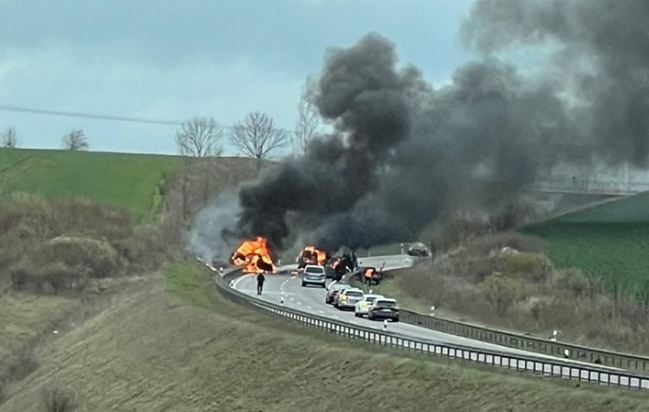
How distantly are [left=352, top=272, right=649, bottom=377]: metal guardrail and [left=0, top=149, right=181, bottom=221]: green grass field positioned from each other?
223 feet

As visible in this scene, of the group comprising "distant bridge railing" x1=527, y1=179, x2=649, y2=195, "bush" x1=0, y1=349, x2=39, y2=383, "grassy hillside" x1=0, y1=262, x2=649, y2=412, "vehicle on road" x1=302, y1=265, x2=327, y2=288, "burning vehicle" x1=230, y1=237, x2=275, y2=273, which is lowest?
"bush" x1=0, y1=349, x2=39, y2=383

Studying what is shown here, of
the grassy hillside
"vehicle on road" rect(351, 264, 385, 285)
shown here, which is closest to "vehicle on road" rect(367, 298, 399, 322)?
the grassy hillside

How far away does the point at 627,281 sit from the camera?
213 feet

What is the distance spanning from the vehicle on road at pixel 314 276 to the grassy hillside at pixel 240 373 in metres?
5.79

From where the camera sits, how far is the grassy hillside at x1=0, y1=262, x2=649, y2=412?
38375 mm

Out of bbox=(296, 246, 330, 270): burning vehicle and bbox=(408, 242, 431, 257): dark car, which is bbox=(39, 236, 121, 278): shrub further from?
bbox=(296, 246, 330, 270): burning vehicle

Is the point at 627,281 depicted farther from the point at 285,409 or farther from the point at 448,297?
the point at 285,409

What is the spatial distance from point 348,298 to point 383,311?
675 centimetres

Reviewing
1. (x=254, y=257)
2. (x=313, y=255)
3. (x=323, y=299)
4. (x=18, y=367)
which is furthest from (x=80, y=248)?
(x=323, y=299)

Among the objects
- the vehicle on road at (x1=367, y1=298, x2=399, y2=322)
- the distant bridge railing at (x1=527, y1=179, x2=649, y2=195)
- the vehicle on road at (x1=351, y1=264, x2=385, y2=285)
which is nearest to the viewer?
the vehicle on road at (x1=367, y1=298, x2=399, y2=322)

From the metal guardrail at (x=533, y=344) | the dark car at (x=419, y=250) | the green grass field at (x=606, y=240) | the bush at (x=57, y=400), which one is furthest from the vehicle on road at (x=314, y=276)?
the bush at (x=57, y=400)

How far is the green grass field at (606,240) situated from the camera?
2616 inches

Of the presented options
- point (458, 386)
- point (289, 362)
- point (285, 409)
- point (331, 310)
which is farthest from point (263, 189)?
point (458, 386)

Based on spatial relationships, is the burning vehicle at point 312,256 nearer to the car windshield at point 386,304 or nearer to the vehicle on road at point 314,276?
the vehicle on road at point 314,276
